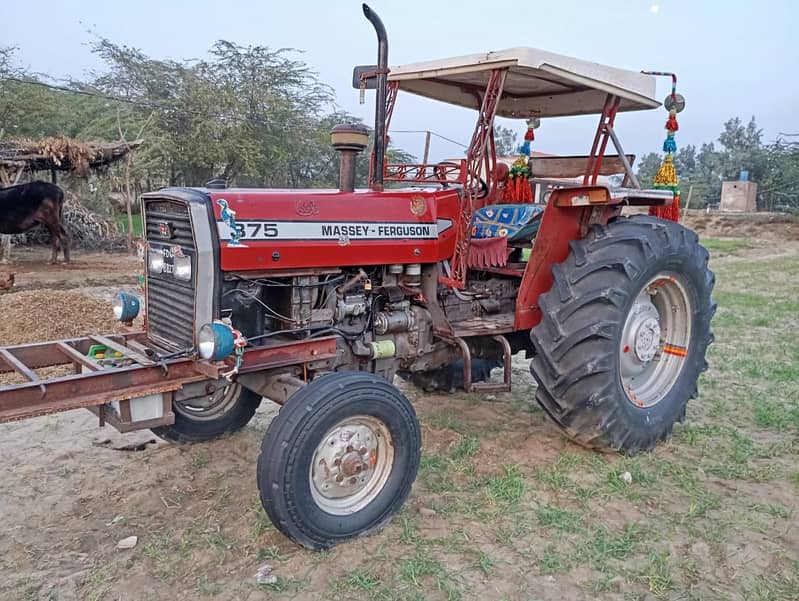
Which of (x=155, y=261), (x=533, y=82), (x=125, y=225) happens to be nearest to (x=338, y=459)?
(x=155, y=261)

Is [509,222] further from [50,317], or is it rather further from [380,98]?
[50,317]

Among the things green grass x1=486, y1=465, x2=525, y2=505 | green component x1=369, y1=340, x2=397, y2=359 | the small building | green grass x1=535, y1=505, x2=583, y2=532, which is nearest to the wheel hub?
green grass x1=486, y1=465, x2=525, y2=505

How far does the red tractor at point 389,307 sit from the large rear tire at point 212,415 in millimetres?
13

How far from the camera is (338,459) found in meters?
2.93

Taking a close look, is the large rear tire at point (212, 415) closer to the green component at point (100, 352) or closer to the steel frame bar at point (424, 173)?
the green component at point (100, 352)

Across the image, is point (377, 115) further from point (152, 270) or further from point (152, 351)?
point (152, 351)

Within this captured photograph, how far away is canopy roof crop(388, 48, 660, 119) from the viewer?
3523 millimetres

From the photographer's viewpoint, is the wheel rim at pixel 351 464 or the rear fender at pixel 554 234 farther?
the rear fender at pixel 554 234

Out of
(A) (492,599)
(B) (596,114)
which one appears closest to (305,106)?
(B) (596,114)

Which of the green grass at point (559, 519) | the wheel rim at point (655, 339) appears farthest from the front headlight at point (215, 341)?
the wheel rim at point (655, 339)

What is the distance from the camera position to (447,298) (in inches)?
162

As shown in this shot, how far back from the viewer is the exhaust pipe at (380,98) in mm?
3529

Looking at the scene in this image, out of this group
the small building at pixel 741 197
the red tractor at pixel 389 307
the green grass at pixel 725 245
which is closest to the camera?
the red tractor at pixel 389 307

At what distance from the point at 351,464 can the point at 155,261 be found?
56.5 inches
